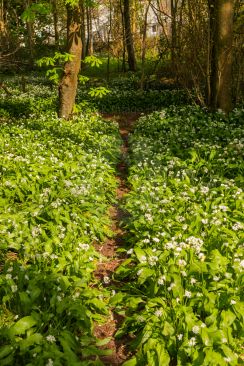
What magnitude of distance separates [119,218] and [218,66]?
7.19 m

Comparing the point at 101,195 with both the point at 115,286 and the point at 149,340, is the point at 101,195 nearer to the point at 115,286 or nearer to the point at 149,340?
the point at 115,286

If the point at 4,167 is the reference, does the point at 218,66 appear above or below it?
above

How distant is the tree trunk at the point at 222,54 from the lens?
39.6 feet

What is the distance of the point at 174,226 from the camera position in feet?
19.7

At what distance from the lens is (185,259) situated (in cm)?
500

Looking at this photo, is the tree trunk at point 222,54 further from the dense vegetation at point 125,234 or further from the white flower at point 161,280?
the white flower at point 161,280

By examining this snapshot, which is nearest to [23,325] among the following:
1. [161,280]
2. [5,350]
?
[5,350]

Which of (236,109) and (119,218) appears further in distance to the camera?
(236,109)

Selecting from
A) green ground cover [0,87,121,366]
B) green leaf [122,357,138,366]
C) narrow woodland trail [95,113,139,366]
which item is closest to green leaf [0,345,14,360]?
green ground cover [0,87,121,366]

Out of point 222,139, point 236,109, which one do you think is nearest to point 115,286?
point 222,139

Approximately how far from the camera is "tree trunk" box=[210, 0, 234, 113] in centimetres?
1208

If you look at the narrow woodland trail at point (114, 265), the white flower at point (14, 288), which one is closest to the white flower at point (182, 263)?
the narrow woodland trail at point (114, 265)

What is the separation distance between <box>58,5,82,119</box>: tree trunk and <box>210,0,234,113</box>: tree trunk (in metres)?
4.12

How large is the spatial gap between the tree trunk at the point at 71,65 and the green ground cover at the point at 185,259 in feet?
15.3
